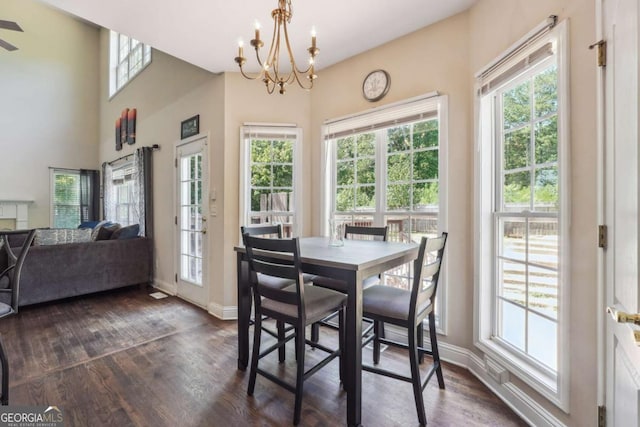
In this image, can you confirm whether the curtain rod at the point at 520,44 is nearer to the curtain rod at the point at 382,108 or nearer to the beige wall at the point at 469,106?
the beige wall at the point at 469,106

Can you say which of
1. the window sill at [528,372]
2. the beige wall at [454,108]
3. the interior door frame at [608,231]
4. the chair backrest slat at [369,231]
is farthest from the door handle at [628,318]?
the chair backrest slat at [369,231]

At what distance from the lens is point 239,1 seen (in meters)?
2.04

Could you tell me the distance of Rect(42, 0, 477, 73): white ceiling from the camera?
2.07 metres

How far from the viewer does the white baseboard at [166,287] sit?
3906 mm

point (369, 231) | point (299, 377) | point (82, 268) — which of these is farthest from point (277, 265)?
point (82, 268)

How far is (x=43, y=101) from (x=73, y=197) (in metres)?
2.04

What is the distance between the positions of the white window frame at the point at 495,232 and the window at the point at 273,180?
5.87ft

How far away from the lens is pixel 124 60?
5.61 m

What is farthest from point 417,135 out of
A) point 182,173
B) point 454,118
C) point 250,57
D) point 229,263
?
point 182,173

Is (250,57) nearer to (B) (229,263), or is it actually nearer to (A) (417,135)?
(A) (417,135)

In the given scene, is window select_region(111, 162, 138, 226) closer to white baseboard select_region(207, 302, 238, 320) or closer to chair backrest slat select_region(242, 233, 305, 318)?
white baseboard select_region(207, 302, 238, 320)

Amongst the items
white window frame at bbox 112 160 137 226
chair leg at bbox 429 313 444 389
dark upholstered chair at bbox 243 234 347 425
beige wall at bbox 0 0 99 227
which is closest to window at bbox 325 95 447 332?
chair leg at bbox 429 313 444 389

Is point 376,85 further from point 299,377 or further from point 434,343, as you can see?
point 299,377

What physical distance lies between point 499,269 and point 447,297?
0.46 m
